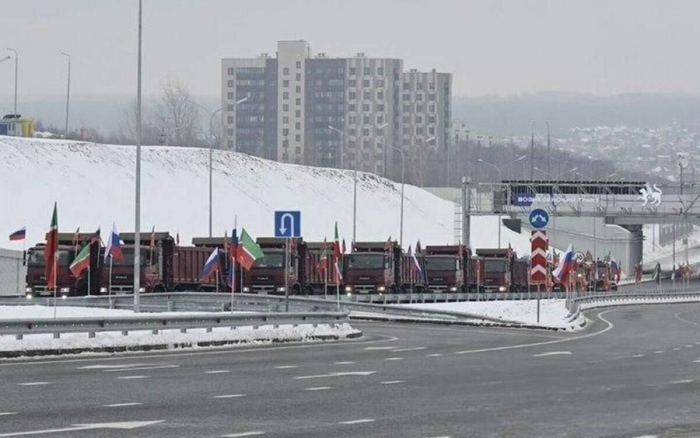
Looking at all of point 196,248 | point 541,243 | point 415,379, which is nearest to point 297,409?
Answer: point 415,379

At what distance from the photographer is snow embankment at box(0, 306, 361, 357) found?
3141cm

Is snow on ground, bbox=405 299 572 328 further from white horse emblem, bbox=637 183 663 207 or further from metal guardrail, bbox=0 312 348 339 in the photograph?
white horse emblem, bbox=637 183 663 207

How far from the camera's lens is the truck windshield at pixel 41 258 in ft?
213

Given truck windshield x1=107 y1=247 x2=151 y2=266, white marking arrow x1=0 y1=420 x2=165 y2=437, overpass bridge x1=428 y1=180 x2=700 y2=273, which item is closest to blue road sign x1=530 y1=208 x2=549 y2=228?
truck windshield x1=107 y1=247 x2=151 y2=266

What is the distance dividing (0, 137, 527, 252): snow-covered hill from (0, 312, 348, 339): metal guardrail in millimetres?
68676

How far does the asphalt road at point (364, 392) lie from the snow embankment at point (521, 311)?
1692 centimetres

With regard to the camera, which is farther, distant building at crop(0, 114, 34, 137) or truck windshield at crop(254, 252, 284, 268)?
distant building at crop(0, 114, 34, 137)

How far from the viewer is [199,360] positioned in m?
30.4

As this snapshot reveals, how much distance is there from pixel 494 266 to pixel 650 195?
29.5 m

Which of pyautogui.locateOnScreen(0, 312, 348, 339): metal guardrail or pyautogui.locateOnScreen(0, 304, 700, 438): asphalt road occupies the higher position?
pyautogui.locateOnScreen(0, 312, 348, 339): metal guardrail

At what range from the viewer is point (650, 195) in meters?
116

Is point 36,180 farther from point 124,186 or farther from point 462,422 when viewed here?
point 462,422

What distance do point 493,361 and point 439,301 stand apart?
46098 mm

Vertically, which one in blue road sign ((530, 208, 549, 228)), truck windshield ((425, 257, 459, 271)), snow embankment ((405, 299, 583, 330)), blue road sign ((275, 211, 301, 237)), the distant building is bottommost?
snow embankment ((405, 299, 583, 330))
